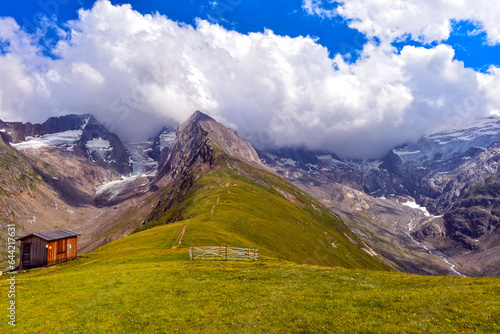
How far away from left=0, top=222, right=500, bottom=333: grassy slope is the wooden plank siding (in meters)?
18.5

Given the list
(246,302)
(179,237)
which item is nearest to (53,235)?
(179,237)

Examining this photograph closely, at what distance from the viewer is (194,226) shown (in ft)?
267

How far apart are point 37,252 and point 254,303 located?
53.1m

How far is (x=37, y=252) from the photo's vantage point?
5834 centimetres

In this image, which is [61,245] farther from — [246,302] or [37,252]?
[246,302]

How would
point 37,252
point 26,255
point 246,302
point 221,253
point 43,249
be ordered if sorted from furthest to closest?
point 26,255 < point 221,253 < point 37,252 < point 43,249 < point 246,302

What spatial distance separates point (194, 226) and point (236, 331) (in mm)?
60186

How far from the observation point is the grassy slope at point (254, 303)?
23.0 meters

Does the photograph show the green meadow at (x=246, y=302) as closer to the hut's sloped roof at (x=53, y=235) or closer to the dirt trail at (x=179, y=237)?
the dirt trail at (x=179, y=237)

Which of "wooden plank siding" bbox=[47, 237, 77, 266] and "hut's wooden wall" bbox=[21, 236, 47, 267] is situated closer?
"hut's wooden wall" bbox=[21, 236, 47, 267]

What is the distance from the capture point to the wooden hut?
5772 centimetres

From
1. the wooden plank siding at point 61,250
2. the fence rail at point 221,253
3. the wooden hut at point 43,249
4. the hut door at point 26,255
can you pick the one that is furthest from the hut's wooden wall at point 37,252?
the fence rail at point 221,253

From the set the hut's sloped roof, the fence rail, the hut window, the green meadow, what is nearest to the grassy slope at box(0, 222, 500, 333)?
the green meadow

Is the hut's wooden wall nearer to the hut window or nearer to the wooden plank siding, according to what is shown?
the wooden plank siding
